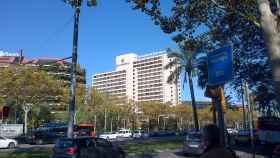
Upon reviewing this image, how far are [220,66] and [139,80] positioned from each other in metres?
167

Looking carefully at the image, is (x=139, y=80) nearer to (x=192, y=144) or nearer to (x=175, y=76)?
(x=175, y=76)

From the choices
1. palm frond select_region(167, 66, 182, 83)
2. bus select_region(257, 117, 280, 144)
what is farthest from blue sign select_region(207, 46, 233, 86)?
palm frond select_region(167, 66, 182, 83)

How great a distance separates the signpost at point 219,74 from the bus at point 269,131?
25446 mm

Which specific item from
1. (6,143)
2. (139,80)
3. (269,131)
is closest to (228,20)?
(269,131)

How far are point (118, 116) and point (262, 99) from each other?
64887 mm

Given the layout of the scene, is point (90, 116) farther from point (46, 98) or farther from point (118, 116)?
point (46, 98)

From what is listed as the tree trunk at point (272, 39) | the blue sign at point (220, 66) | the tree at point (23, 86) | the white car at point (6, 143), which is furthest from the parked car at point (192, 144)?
the tree at point (23, 86)

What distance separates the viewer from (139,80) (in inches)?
6870

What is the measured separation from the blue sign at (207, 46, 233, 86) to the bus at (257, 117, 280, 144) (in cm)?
2539

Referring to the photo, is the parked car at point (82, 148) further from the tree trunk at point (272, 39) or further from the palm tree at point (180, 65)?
the palm tree at point (180, 65)

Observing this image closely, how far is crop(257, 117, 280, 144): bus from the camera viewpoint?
105 ft

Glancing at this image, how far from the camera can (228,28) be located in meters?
20.1

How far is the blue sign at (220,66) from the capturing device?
7.63 metres

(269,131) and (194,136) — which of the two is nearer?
(194,136)
